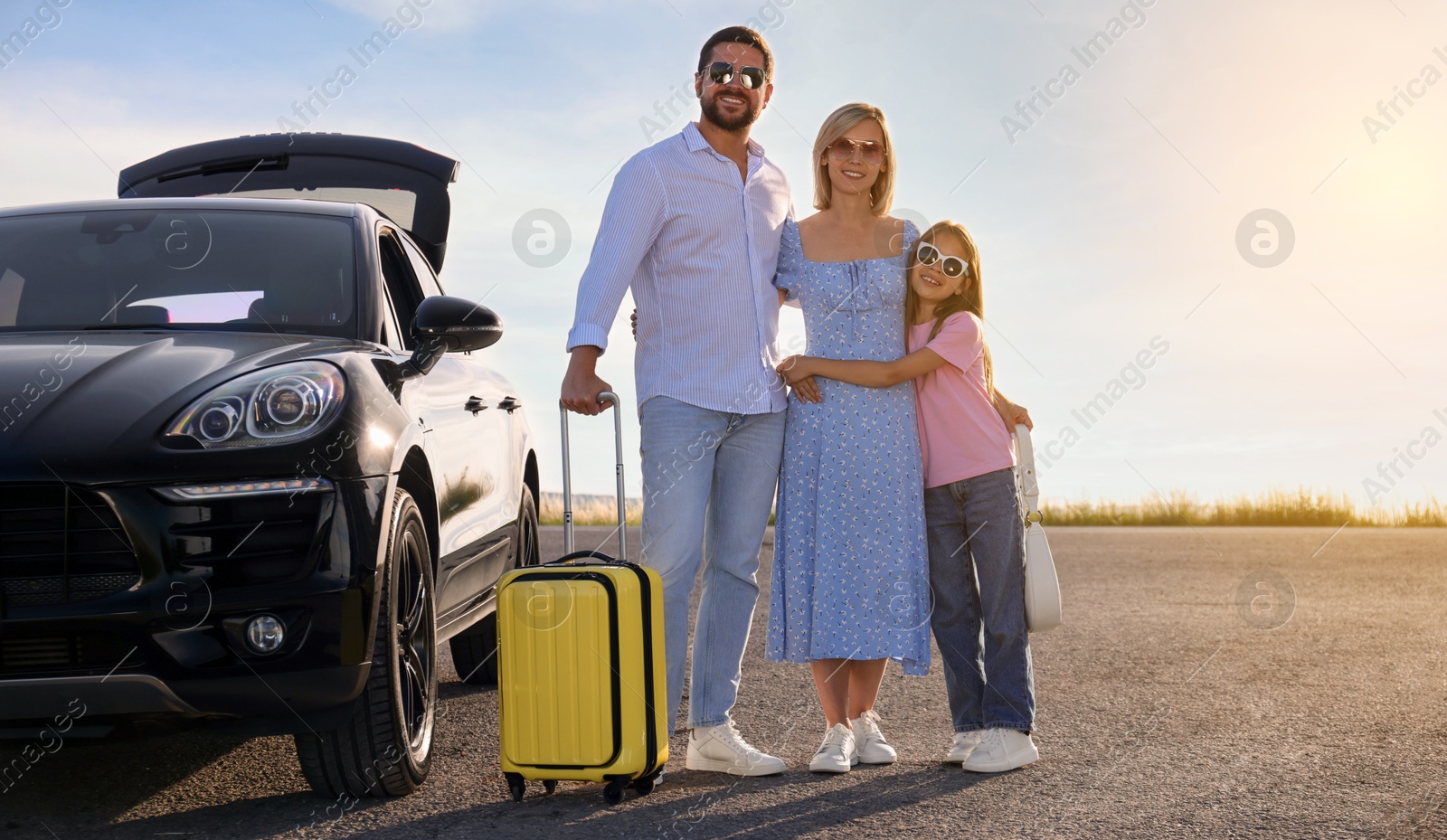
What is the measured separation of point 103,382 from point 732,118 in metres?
2.00

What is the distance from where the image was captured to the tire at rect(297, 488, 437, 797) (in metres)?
3.31

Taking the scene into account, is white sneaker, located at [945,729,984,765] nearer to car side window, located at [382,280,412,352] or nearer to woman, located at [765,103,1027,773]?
woman, located at [765,103,1027,773]

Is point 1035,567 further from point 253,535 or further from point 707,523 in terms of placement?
point 253,535

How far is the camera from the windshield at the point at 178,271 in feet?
12.5

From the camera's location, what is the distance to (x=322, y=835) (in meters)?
3.15

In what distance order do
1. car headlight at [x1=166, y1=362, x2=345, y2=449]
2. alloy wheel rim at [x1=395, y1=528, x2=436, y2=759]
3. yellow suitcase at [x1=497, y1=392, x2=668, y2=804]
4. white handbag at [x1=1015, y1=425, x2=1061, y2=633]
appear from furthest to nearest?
white handbag at [x1=1015, y1=425, x2=1061, y2=633] → alloy wheel rim at [x1=395, y1=528, x2=436, y2=759] → yellow suitcase at [x1=497, y1=392, x2=668, y2=804] → car headlight at [x1=166, y1=362, x2=345, y2=449]

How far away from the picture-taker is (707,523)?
4137mm

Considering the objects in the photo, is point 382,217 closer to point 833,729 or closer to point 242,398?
point 242,398

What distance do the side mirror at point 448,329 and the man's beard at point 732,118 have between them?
0.94m

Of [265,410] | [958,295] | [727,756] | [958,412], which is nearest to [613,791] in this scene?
[727,756]

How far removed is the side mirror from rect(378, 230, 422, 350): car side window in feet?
1.45

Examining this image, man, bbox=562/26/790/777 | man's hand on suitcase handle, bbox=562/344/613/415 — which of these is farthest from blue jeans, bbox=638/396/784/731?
man's hand on suitcase handle, bbox=562/344/613/415

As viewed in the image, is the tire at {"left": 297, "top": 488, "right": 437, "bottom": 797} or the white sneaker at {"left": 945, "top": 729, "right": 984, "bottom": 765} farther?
the white sneaker at {"left": 945, "top": 729, "right": 984, "bottom": 765}

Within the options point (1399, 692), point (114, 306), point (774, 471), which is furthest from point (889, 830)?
point (1399, 692)
